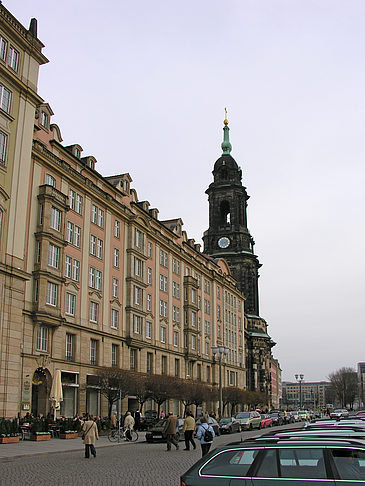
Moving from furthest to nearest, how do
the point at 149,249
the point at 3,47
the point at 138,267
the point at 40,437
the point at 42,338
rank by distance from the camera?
the point at 149,249, the point at 138,267, the point at 42,338, the point at 3,47, the point at 40,437

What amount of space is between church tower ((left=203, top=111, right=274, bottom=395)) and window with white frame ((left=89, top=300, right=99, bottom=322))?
7265 centimetres

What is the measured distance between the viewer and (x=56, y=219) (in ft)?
135

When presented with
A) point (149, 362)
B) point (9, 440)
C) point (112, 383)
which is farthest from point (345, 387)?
point (9, 440)

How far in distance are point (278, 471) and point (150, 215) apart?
51528 millimetres

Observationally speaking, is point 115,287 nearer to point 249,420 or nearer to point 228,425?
point 228,425

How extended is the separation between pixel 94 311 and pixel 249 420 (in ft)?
51.9

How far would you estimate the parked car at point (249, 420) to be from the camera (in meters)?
45.8

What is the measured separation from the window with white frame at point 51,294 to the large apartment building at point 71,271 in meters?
0.07

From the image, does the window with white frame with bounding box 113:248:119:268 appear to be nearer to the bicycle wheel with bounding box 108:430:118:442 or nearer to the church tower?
the bicycle wheel with bounding box 108:430:118:442

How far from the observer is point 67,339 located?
42.0 meters

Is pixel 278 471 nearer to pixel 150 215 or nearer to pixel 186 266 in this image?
pixel 150 215

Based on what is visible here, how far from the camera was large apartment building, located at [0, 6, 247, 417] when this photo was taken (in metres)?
32.5

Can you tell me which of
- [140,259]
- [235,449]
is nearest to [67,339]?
[140,259]

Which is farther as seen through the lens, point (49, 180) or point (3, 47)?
point (49, 180)
